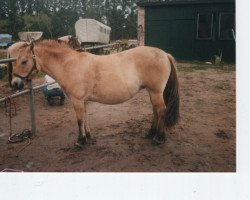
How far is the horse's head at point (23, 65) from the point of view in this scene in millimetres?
3643

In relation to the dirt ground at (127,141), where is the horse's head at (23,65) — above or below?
above

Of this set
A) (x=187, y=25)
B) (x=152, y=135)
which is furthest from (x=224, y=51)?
(x=152, y=135)

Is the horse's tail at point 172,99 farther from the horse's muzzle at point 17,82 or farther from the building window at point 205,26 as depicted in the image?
the building window at point 205,26

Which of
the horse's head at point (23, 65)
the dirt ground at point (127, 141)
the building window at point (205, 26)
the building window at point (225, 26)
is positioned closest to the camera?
the dirt ground at point (127, 141)

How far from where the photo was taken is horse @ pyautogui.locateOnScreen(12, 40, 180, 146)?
3732mm

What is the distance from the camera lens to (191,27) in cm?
1204

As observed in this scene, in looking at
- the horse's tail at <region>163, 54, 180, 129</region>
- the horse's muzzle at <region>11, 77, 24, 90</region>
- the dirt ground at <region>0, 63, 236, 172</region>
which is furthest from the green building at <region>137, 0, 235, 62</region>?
the horse's muzzle at <region>11, 77, 24, 90</region>

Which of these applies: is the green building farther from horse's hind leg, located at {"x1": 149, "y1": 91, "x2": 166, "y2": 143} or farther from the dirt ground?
horse's hind leg, located at {"x1": 149, "y1": 91, "x2": 166, "y2": 143}

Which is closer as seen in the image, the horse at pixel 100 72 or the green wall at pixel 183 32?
the horse at pixel 100 72

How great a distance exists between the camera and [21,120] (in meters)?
5.14

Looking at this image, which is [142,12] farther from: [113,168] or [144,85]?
[113,168]

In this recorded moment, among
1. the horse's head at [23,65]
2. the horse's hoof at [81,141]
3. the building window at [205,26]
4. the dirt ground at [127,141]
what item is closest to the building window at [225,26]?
the building window at [205,26]

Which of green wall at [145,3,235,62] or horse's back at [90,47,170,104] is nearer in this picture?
horse's back at [90,47,170,104]
